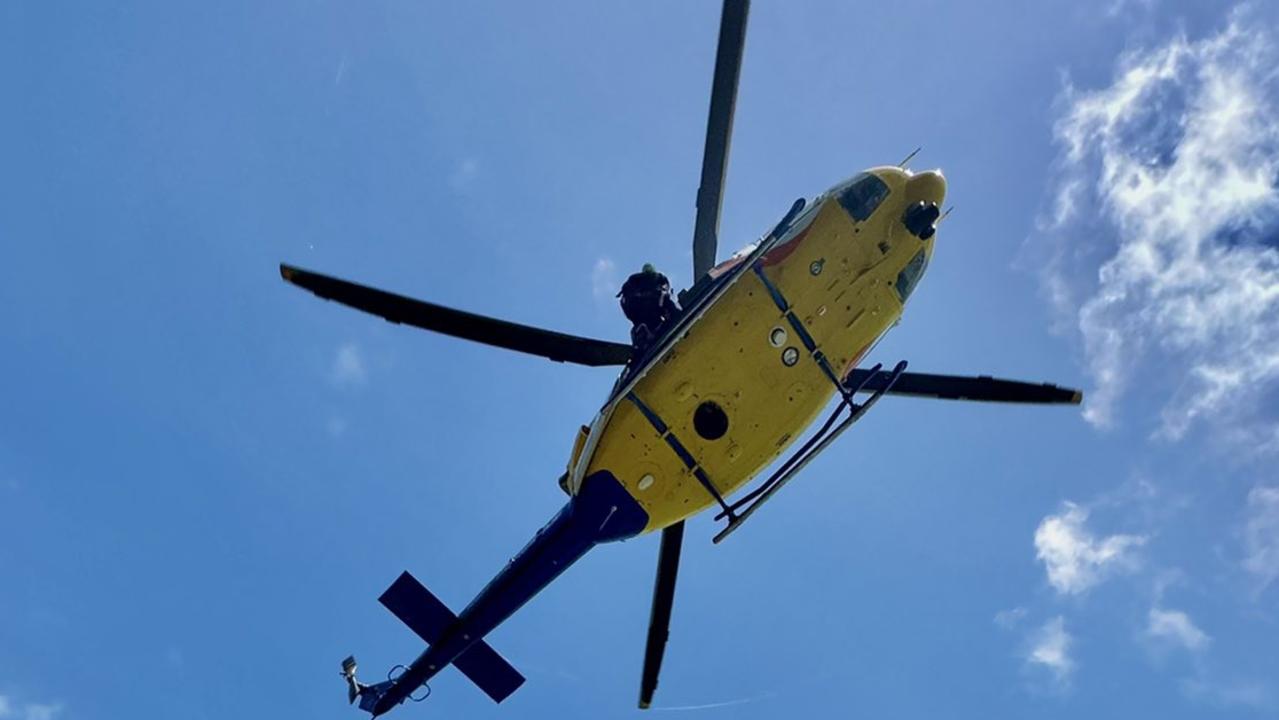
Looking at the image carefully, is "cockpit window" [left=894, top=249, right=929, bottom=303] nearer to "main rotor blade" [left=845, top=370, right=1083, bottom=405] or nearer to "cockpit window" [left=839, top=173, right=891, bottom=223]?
"cockpit window" [left=839, top=173, right=891, bottom=223]

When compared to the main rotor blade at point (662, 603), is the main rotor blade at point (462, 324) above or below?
above

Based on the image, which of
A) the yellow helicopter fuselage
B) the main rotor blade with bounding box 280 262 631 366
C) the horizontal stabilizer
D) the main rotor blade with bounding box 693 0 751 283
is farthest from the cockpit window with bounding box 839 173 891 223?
the horizontal stabilizer

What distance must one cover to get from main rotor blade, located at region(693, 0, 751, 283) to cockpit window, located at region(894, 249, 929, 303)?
134 inches

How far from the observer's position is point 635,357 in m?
16.1

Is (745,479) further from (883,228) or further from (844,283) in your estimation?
(883,228)

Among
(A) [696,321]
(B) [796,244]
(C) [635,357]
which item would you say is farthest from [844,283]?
(C) [635,357]

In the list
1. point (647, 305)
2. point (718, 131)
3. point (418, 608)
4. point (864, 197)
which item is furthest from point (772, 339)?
point (418, 608)

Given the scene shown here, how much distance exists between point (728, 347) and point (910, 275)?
11.5ft

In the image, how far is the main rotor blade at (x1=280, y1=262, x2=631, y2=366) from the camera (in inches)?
582

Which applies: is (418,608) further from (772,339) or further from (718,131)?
(718,131)

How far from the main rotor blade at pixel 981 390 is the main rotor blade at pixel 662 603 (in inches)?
210

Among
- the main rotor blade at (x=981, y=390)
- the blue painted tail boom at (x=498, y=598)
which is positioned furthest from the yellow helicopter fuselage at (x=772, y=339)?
the main rotor blade at (x=981, y=390)

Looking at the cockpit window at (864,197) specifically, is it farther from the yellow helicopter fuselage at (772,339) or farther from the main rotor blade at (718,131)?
the main rotor blade at (718,131)

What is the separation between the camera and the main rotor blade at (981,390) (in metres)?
17.5
